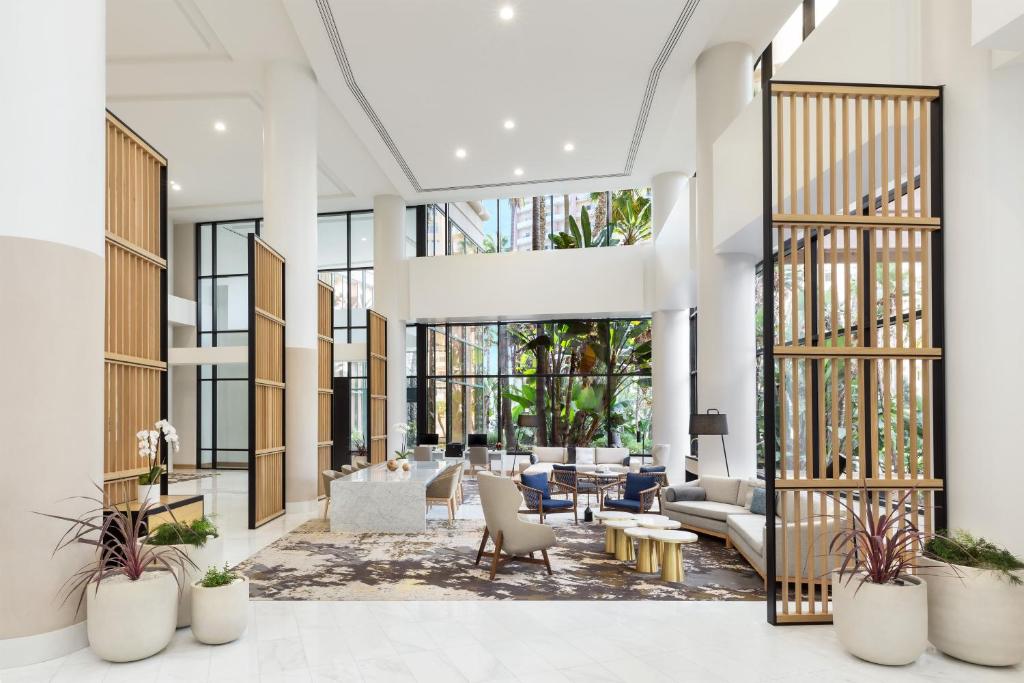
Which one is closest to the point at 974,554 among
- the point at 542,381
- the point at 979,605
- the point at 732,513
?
the point at 979,605

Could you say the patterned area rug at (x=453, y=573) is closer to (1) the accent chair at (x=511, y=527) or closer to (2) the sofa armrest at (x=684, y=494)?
(1) the accent chair at (x=511, y=527)

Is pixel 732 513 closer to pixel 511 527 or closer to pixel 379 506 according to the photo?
pixel 511 527

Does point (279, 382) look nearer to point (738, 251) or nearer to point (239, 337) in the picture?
point (738, 251)

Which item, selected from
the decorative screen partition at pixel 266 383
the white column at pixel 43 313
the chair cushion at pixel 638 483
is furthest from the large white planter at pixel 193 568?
the chair cushion at pixel 638 483

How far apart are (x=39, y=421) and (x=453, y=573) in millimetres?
3427

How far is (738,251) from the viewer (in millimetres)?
8273

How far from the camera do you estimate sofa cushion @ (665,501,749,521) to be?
23.8 ft

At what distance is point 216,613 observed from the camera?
404cm

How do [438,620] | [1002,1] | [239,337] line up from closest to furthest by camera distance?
[1002,1] < [438,620] < [239,337]

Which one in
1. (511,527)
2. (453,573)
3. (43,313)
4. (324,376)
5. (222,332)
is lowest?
(453,573)

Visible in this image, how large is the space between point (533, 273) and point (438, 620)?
411 inches

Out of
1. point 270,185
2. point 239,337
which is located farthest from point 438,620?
point 239,337

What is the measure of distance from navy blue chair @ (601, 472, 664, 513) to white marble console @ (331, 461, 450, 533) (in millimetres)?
2283

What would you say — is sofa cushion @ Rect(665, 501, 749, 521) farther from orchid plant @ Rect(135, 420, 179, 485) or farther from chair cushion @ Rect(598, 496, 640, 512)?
orchid plant @ Rect(135, 420, 179, 485)
